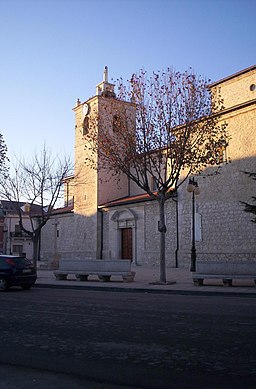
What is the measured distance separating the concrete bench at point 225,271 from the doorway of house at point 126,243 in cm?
1691

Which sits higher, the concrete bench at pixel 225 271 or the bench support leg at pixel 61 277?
the concrete bench at pixel 225 271

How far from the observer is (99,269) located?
20.4m

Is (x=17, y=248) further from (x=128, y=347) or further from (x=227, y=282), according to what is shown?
(x=128, y=347)

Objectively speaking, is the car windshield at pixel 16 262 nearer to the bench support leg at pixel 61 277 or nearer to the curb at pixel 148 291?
the curb at pixel 148 291

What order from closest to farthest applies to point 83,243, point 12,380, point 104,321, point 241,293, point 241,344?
point 12,380 → point 241,344 → point 104,321 → point 241,293 → point 83,243

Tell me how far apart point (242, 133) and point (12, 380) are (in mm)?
22616

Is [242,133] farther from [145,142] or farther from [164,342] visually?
[164,342]

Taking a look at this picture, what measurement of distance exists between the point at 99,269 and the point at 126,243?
573 inches

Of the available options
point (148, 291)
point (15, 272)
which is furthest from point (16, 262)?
point (148, 291)

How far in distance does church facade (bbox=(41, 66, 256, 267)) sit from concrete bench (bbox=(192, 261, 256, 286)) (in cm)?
365

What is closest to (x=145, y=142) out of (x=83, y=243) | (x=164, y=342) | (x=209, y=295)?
(x=209, y=295)

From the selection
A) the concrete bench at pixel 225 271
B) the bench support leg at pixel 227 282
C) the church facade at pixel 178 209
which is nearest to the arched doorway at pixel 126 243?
the church facade at pixel 178 209

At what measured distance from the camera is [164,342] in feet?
21.9

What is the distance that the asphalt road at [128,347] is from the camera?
4844 millimetres
